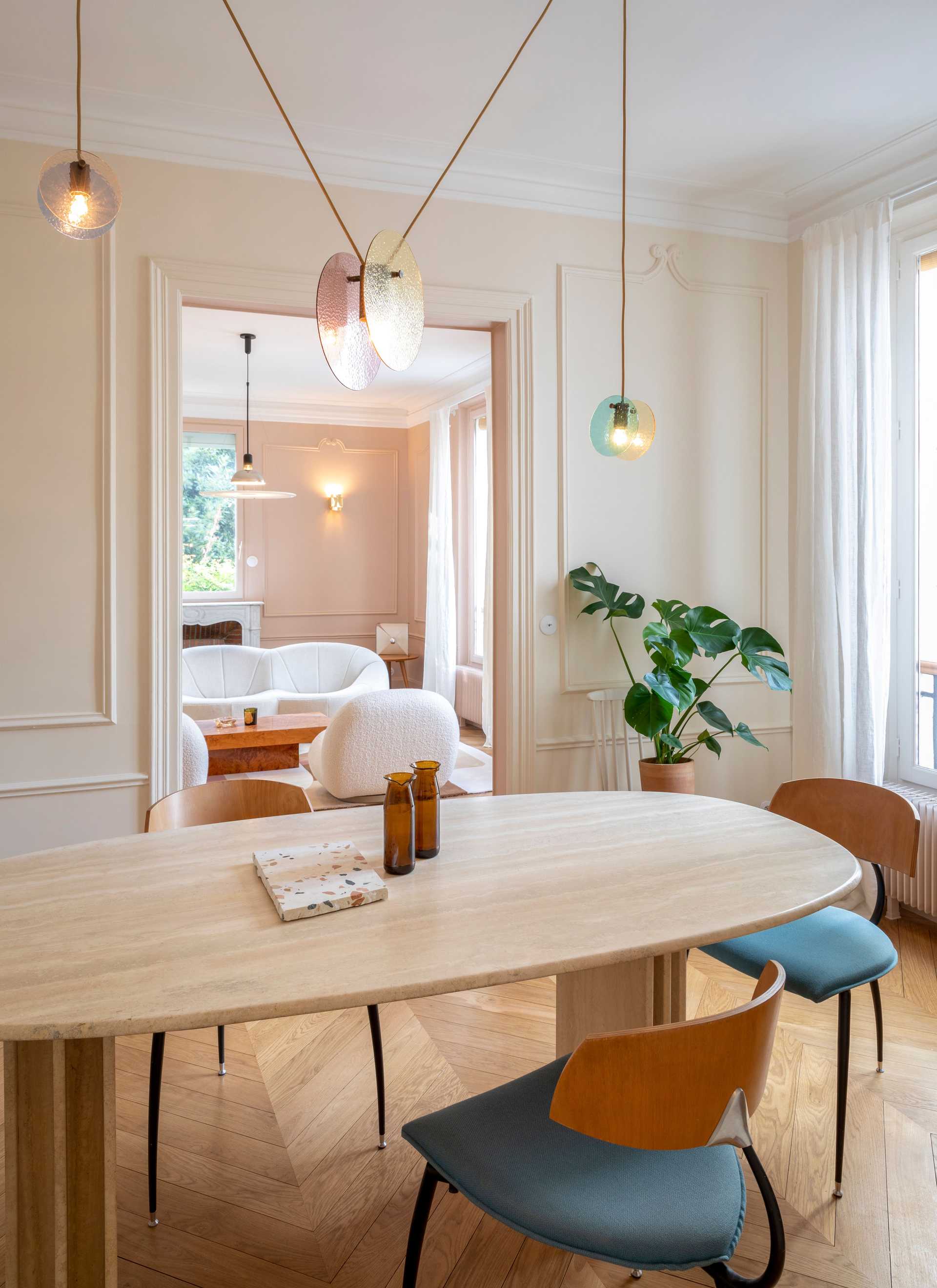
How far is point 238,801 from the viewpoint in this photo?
225cm

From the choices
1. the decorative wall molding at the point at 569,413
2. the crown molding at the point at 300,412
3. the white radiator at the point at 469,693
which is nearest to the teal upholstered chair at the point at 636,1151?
the decorative wall molding at the point at 569,413

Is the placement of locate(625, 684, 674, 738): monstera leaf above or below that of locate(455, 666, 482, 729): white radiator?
above

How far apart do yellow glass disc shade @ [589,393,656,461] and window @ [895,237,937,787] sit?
1.63 meters

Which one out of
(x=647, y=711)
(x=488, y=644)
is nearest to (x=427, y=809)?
(x=647, y=711)

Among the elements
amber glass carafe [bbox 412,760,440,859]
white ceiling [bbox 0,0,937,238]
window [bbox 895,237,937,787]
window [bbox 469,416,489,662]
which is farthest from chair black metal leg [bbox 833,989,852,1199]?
window [bbox 469,416,489,662]

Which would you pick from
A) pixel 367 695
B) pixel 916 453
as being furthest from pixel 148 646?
pixel 916 453

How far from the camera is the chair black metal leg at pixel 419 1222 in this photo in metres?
1.27

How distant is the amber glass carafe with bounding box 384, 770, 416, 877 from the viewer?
1649 mm

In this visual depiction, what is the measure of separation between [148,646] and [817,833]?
223 cm

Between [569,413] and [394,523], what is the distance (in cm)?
513

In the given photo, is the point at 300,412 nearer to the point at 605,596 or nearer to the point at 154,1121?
the point at 605,596

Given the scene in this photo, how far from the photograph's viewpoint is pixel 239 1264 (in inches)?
67.6

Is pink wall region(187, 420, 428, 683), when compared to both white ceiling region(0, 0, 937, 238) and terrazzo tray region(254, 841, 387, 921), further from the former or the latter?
terrazzo tray region(254, 841, 387, 921)

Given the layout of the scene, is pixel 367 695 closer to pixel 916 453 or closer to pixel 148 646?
pixel 148 646
